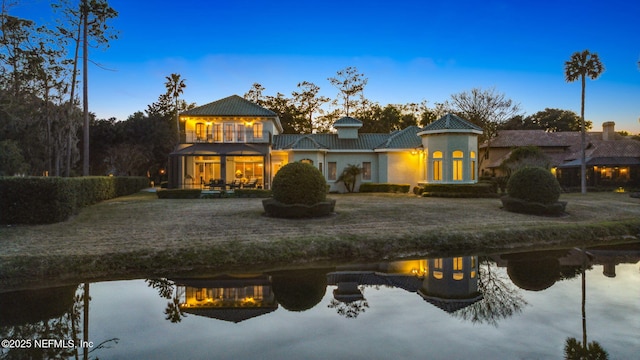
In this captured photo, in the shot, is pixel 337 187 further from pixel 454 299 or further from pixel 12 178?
pixel 454 299

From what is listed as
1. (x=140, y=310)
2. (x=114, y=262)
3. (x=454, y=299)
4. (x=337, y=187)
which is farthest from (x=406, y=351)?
(x=337, y=187)

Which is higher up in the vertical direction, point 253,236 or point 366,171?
point 366,171

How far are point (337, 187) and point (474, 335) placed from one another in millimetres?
23959

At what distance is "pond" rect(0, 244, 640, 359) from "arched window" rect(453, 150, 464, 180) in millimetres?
15593

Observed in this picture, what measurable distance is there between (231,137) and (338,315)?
76.8 feet

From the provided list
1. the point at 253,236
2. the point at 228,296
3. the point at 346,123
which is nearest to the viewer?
the point at 228,296

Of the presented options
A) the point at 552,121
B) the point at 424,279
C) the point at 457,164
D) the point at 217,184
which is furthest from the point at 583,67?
the point at 552,121

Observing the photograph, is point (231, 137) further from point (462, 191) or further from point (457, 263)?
point (457, 263)

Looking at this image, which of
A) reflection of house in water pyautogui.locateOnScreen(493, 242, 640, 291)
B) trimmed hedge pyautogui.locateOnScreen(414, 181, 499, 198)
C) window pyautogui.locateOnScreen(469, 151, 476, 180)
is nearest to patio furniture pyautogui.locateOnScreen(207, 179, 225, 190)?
trimmed hedge pyautogui.locateOnScreen(414, 181, 499, 198)

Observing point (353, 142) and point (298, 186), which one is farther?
point (353, 142)

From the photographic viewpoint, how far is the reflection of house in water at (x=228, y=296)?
6.36 meters

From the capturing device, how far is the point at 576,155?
3675 centimetres

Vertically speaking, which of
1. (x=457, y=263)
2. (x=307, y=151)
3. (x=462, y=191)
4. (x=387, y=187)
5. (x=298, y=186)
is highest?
(x=307, y=151)

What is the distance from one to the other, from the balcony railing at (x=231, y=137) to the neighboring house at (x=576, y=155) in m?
21.7
